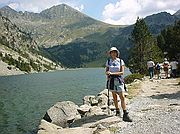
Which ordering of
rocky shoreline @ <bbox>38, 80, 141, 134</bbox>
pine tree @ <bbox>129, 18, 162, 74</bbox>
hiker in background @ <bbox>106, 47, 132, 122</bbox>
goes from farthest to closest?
pine tree @ <bbox>129, 18, 162, 74</bbox>
hiker in background @ <bbox>106, 47, 132, 122</bbox>
rocky shoreline @ <bbox>38, 80, 141, 134</bbox>

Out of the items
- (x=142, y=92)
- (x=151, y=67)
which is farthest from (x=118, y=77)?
(x=151, y=67)

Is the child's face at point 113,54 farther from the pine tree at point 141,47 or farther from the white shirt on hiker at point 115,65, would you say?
the pine tree at point 141,47

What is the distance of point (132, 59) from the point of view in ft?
251

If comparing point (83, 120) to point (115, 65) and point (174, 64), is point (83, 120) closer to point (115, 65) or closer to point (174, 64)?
point (115, 65)

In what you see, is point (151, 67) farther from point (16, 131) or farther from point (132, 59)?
point (132, 59)

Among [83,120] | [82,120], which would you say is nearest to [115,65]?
[83,120]

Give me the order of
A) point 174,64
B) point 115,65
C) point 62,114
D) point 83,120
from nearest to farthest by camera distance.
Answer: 1. point 115,65
2. point 83,120
3. point 62,114
4. point 174,64

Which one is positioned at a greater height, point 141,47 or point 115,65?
point 141,47

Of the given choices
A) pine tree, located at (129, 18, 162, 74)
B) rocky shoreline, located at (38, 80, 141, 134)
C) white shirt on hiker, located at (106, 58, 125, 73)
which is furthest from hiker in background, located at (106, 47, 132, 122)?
pine tree, located at (129, 18, 162, 74)

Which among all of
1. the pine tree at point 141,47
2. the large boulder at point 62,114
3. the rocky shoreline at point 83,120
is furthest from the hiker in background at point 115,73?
the pine tree at point 141,47

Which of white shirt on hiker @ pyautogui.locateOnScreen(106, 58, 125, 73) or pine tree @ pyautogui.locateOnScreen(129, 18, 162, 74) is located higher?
pine tree @ pyautogui.locateOnScreen(129, 18, 162, 74)

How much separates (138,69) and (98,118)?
56784 mm

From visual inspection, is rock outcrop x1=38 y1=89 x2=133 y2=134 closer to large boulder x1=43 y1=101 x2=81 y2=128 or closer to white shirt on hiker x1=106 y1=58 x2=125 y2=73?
large boulder x1=43 y1=101 x2=81 y2=128

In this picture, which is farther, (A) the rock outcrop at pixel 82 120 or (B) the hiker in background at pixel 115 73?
(B) the hiker in background at pixel 115 73
